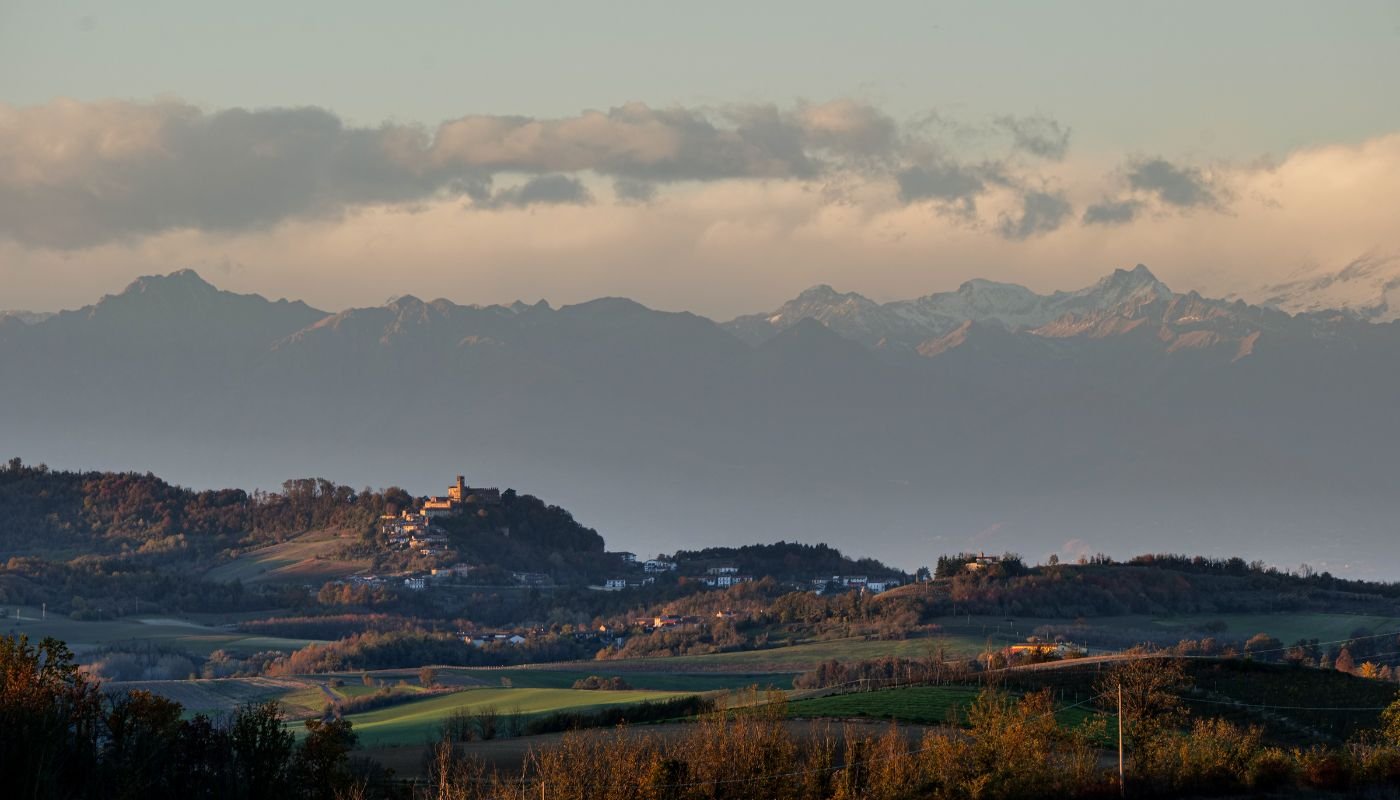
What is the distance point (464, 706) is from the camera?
5148 inches

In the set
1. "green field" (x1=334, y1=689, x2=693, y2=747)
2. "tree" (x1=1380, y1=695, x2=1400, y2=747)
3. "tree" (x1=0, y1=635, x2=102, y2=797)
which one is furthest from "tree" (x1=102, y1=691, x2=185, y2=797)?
"tree" (x1=1380, y1=695, x2=1400, y2=747)

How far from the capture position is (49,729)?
6394cm

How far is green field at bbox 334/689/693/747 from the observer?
114 meters

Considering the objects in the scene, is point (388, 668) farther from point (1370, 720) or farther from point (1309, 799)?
point (1309, 799)

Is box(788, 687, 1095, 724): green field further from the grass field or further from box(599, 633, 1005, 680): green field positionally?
the grass field

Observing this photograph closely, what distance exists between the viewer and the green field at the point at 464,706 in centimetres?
11412

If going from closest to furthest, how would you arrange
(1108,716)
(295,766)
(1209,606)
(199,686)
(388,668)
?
(295,766), (1108,716), (199,686), (388,668), (1209,606)

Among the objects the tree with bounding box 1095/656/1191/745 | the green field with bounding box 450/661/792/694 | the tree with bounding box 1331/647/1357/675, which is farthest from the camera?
the green field with bounding box 450/661/792/694

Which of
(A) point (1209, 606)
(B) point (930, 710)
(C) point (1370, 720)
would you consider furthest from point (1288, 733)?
(A) point (1209, 606)

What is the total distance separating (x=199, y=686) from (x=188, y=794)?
283ft

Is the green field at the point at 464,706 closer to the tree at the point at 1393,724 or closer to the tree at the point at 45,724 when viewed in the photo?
the tree at the point at 45,724

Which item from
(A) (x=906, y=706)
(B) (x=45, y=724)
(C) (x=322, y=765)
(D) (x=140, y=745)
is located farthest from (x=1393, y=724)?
(B) (x=45, y=724)

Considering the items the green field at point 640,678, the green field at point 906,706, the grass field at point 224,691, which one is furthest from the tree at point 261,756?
the green field at point 640,678

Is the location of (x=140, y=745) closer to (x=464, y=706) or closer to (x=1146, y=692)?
(x=1146, y=692)
